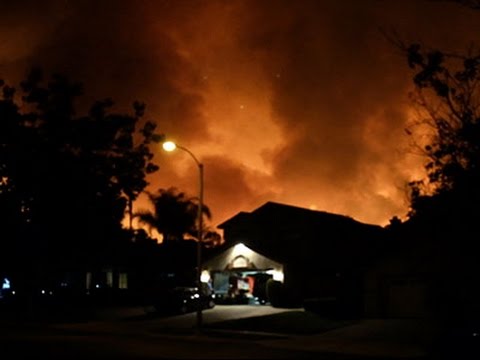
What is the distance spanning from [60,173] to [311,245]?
59.5 ft

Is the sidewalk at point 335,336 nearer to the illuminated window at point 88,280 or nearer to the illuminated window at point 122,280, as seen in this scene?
the illuminated window at point 122,280

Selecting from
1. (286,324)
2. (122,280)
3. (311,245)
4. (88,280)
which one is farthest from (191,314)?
(88,280)

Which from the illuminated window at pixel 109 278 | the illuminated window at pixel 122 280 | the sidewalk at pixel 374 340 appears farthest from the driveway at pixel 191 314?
the illuminated window at pixel 109 278

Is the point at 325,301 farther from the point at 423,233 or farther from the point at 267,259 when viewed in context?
the point at 267,259

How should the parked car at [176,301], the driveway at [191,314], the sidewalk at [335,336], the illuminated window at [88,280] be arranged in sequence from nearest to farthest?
the sidewalk at [335,336], the driveway at [191,314], the parked car at [176,301], the illuminated window at [88,280]

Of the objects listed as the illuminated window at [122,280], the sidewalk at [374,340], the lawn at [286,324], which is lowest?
the sidewalk at [374,340]

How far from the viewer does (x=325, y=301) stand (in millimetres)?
38562

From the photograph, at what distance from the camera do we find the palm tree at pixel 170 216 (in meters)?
71.9

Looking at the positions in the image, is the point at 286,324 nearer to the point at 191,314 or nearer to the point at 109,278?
the point at 191,314

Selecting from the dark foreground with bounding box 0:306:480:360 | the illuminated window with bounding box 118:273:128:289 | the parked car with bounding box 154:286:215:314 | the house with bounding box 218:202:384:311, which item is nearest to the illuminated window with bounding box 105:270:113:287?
Result: the illuminated window with bounding box 118:273:128:289

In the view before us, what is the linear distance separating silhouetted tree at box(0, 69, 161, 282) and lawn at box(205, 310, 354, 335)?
13.0 m

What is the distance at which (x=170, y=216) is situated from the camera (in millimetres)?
71938

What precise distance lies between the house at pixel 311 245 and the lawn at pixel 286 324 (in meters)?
4.12

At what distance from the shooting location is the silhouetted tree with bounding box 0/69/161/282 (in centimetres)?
4316
